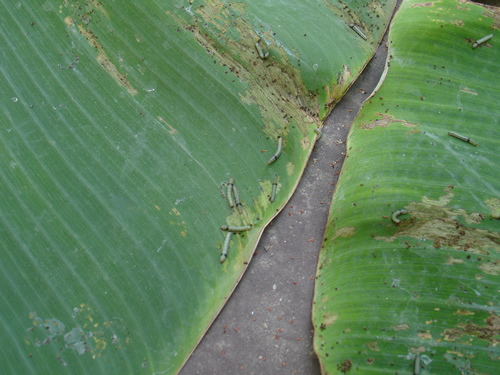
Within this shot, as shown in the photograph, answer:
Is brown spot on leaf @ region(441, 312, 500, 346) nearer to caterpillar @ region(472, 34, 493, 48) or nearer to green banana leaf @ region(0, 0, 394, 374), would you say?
green banana leaf @ region(0, 0, 394, 374)

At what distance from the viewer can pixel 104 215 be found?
2.26 metres

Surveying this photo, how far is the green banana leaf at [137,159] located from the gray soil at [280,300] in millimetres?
235

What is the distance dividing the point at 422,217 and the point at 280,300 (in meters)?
1.05

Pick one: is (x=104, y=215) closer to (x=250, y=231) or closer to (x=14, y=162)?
(x=14, y=162)

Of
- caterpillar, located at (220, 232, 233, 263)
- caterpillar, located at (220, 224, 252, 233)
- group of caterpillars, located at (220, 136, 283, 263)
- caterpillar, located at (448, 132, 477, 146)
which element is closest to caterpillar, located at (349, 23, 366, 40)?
caterpillar, located at (448, 132, 477, 146)

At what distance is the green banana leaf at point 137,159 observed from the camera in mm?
Answer: 2117

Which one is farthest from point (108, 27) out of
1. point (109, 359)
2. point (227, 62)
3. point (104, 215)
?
point (109, 359)

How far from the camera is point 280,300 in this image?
260 centimetres

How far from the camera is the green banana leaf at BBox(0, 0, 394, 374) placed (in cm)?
212

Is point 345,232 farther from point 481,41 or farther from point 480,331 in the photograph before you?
point 481,41

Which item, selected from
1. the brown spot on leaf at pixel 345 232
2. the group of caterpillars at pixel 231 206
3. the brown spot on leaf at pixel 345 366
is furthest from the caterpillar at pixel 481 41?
the brown spot on leaf at pixel 345 366

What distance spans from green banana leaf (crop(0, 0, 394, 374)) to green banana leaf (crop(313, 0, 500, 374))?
48cm

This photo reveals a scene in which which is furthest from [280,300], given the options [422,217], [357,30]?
[357,30]

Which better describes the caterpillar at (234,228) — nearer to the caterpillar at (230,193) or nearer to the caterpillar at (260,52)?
the caterpillar at (230,193)
